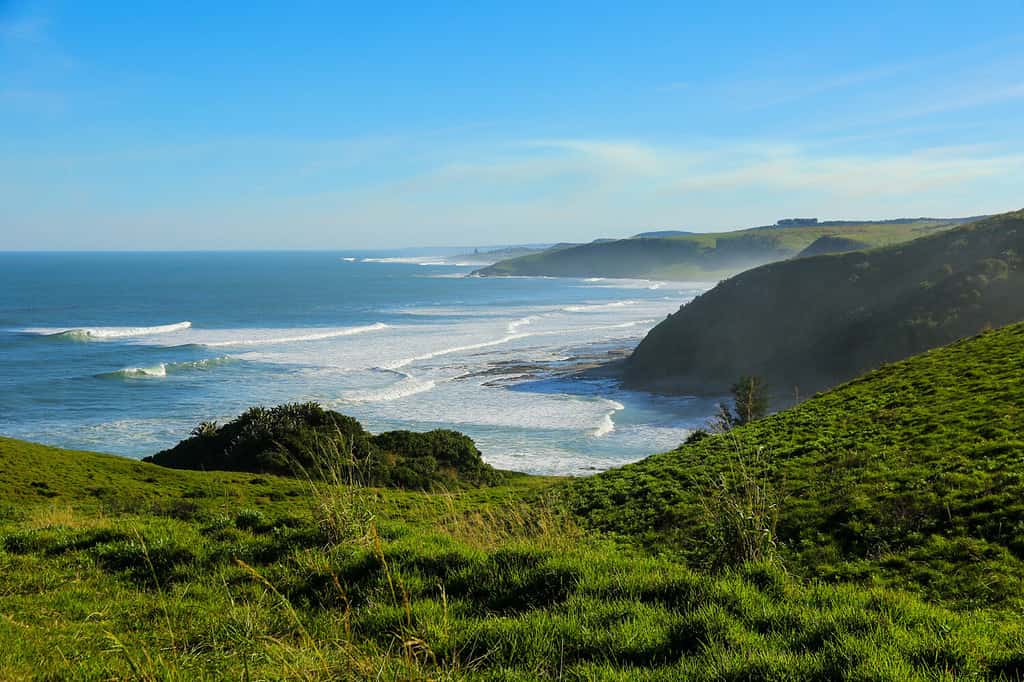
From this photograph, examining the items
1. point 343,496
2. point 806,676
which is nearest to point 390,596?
point 343,496

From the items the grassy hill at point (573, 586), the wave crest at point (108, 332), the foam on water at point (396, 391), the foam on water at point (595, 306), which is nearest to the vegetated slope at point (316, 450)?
the grassy hill at point (573, 586)

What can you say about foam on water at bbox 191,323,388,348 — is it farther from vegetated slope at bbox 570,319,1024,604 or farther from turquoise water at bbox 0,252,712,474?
vegetated slope at bbox 570,319,1024,604

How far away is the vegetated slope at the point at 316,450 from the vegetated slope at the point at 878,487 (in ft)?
27.7

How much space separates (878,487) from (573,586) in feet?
23.4

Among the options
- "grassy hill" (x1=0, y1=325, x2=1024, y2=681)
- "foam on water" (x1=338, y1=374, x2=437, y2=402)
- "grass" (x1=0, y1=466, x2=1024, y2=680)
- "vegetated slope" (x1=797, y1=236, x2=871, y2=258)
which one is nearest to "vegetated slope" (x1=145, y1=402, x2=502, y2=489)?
"grassy hill" (x1=0, y1=325, x2=1024, y2=681)

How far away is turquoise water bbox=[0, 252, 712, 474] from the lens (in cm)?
4006

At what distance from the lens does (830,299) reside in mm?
68250

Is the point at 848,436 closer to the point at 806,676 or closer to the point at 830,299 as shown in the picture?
the point at 806,676

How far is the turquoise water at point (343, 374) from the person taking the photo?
1577 inches

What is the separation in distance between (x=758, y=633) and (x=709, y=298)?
72.0 m

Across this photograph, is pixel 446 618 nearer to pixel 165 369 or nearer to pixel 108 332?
pixel 165 369

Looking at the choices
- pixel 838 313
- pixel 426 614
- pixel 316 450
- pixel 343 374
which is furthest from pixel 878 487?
pixel 838 313

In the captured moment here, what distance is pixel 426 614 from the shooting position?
17.8 feet

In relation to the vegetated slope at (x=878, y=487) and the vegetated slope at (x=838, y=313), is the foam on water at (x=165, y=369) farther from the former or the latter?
the vegetated slope at (x=878, y=487)
